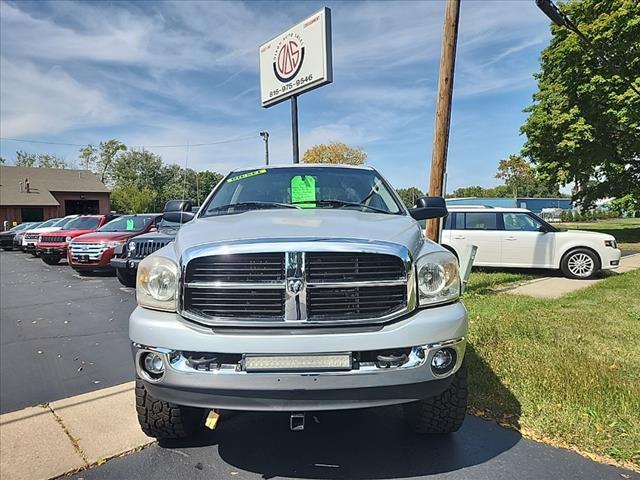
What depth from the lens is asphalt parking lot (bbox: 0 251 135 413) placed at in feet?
13.0

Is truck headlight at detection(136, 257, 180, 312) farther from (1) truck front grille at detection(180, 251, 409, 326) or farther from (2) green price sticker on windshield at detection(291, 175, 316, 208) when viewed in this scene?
(2) green price sticker on windshield at detection(291, 175, 316, 208)

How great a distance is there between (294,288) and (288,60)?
39.9 feet

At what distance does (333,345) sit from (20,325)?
19.3 feet

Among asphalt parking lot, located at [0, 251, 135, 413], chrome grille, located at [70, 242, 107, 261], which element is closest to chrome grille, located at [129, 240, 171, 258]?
asphalt parking lot, located at [0, 251, 135, 413]

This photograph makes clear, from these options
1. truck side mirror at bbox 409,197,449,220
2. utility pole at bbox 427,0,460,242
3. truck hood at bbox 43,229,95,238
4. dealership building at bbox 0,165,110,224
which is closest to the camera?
truck side mirror at bbox 409,197,449,220

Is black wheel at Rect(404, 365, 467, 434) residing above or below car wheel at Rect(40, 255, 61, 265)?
above

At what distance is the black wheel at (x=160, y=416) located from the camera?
2787mm

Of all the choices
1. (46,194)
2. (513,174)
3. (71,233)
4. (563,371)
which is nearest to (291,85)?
(71,233)

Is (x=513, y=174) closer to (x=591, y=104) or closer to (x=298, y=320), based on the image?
(x=591, y=104)

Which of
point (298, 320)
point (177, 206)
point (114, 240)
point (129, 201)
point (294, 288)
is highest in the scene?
point (129, 201)

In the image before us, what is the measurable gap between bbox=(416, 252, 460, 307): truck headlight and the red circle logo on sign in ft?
37.3

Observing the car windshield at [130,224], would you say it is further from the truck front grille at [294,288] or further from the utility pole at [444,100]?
the truck front grille at [294,288]

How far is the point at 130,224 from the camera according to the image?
1301 cm

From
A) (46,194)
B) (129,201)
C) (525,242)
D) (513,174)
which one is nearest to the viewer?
(525,242)
